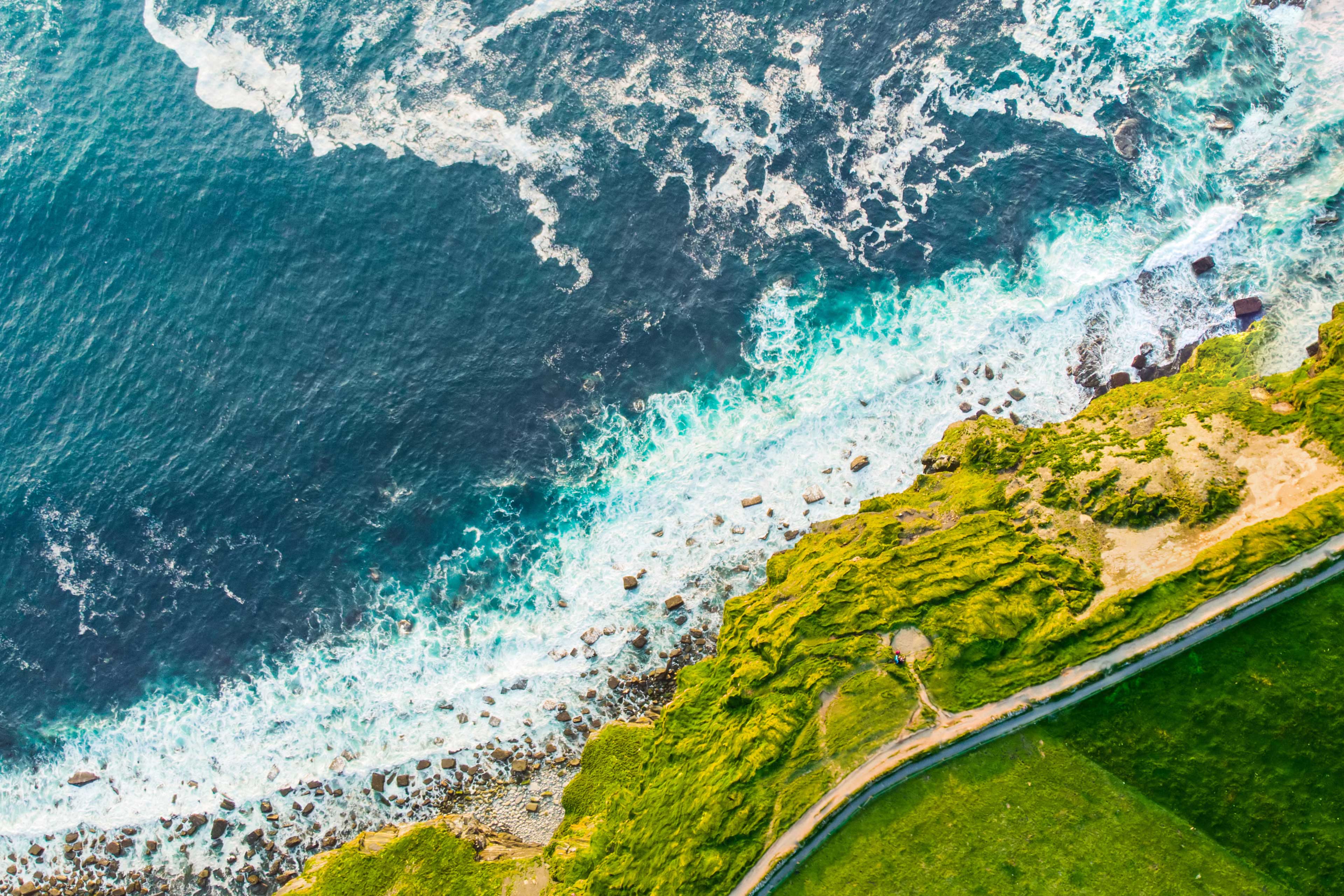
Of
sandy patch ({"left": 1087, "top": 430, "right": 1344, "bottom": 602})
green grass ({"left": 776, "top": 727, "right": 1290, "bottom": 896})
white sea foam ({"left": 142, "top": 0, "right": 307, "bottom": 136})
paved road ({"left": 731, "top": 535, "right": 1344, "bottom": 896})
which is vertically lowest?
green grass ({"left": 776, "top": 727, "right": 1290, "bottom": 896})

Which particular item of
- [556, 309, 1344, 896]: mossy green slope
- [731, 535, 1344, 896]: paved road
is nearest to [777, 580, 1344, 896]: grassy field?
[731, 535, 1344, 896]: paved road

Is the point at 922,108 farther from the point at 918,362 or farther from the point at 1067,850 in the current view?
the point at 1067,850

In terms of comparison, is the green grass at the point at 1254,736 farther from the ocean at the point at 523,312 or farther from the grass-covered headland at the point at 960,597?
the ocean at the point at 523,312

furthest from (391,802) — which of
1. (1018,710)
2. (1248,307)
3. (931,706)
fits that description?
(1248,307)

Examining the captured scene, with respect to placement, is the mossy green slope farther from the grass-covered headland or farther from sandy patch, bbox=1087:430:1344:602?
sandy patch, bbox=1087:430:1344:602

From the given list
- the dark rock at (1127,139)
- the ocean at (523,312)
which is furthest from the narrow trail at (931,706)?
the dark rock at (1127,139)

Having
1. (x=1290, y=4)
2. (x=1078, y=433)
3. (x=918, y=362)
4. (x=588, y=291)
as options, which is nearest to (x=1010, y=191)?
(x=918, y=362)

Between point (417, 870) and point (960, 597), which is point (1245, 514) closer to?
point (960, 597)
